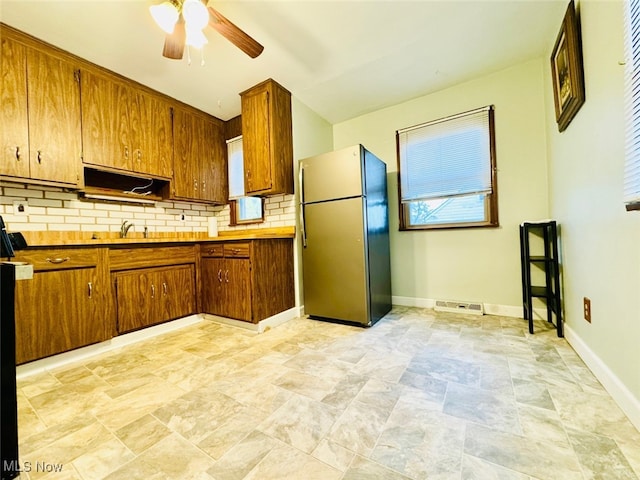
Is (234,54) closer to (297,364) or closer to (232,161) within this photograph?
(232,161)

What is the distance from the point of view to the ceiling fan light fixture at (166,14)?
150 cm

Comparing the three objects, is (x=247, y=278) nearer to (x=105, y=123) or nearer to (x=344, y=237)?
(x=344, y=237)

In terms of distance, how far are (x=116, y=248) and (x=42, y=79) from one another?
4.66 ft

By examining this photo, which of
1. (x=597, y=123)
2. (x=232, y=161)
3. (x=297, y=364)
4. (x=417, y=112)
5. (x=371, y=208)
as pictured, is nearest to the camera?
(x=597, y=123)

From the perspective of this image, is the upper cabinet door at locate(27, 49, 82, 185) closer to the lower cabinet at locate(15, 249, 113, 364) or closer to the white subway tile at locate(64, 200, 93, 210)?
the white subway tile at locate(64, 200, 93, 210)

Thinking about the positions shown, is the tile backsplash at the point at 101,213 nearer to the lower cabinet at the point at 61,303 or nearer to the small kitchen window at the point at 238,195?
the small kitchen window at the point at 238,195

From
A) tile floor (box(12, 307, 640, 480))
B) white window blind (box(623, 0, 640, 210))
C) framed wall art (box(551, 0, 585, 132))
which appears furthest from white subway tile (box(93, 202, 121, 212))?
framed wall art (box(551, 0, 585, 132))

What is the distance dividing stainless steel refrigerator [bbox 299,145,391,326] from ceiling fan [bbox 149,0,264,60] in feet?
3.92

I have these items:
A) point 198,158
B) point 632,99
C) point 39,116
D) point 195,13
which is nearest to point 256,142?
point 198,158

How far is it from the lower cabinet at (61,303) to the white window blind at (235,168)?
167cm

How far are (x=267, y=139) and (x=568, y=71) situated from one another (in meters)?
2.41

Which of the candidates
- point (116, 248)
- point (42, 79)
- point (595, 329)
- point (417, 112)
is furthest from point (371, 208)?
point (42, 79)

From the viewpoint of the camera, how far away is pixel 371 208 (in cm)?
258

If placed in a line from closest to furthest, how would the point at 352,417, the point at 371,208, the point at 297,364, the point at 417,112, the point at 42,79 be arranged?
1. the point at 352,417
2. the point at 297,364
3. the point at 42,79
4. the point at 371,208
5. the point at 417,112
